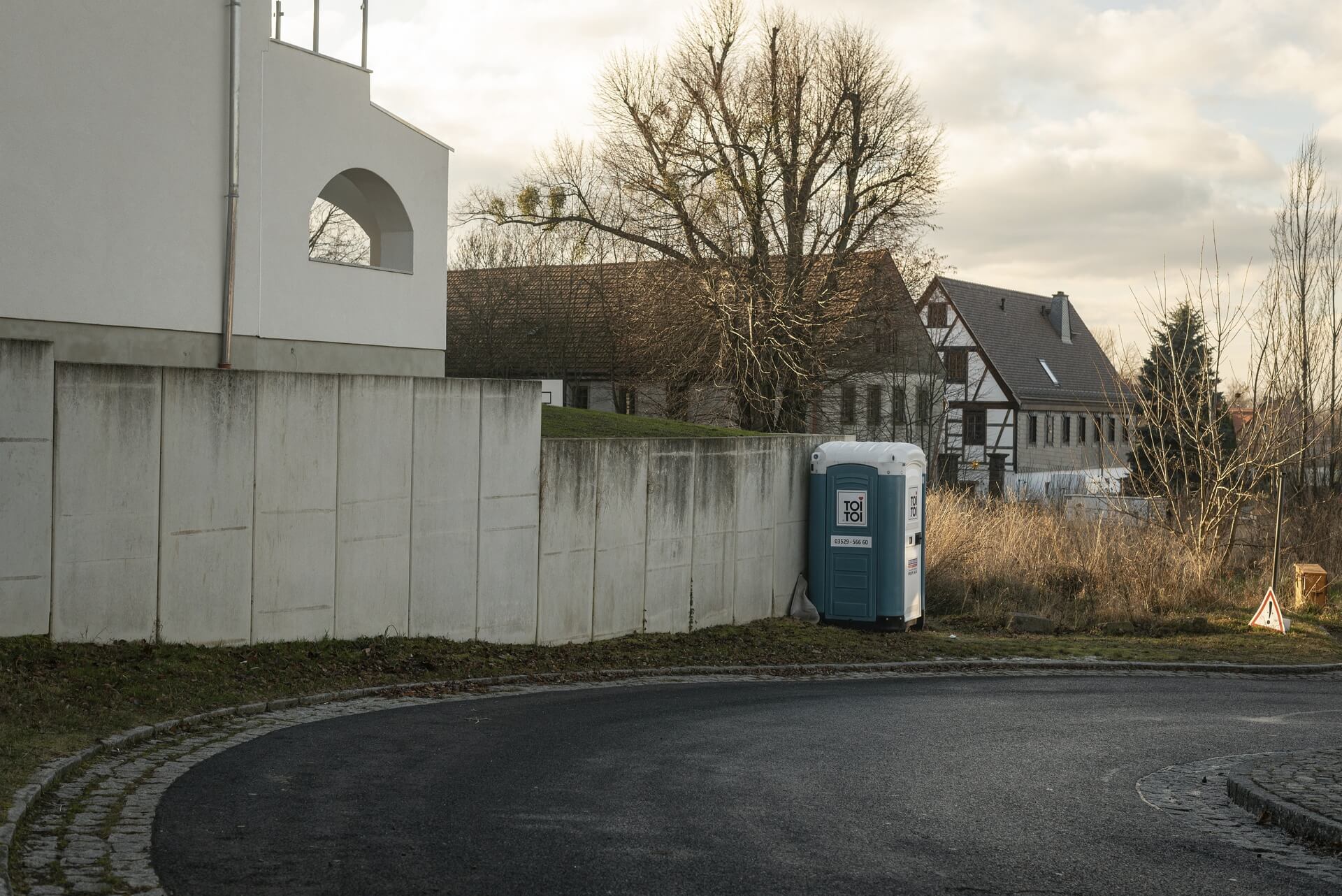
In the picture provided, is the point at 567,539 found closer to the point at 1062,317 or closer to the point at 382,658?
the point at 382,658

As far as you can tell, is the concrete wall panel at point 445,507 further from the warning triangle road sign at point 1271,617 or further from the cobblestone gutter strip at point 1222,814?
the warning triangle road sign at point 1271,617

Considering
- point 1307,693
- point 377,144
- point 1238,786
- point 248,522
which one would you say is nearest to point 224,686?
point 248,522

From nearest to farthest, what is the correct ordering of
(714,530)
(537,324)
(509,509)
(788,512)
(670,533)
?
(509,509) < (670,533) < (714,530) < (788,512) < (537,324)

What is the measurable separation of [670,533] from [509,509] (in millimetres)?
2928

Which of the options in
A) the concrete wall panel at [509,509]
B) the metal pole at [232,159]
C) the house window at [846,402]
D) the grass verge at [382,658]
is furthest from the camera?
the house window at [846,402]

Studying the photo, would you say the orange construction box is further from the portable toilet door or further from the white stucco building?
the white stucco building

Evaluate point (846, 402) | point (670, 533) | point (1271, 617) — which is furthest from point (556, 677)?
point (846, 402)

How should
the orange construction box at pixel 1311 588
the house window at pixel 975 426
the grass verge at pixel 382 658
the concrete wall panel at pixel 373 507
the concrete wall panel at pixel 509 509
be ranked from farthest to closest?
the house window at pixel 975 426 → the orange construction box at pixel 1311 588 → the concrete wall panel at pixel 509 509 → the concrete wall panel at pixel 373 507 → the grass verge at pixel 382 658

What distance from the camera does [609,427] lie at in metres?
20.7

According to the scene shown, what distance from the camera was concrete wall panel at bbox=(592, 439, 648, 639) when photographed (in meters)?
15.6

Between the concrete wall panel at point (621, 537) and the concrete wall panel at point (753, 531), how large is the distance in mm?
2018

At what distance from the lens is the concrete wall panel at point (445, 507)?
13430mm

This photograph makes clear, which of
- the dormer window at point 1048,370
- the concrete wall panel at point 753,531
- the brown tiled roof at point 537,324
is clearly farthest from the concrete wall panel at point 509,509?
the dormer window at point 1048,370

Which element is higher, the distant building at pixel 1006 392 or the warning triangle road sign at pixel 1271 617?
the distant building at pixel 1006 392
